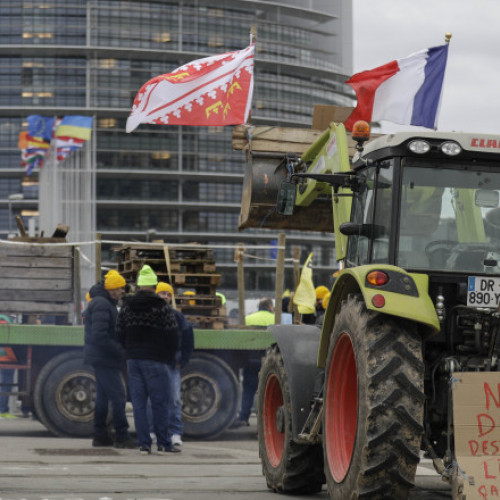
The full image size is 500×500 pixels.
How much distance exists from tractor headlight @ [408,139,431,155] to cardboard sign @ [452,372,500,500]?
148 cm

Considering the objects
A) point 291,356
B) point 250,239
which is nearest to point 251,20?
point 250,239

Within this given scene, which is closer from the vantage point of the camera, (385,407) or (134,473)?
(385,407)

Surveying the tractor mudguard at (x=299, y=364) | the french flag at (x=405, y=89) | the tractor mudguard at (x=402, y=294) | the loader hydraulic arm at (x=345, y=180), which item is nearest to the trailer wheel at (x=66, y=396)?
the french flag at (x=405, y=89)

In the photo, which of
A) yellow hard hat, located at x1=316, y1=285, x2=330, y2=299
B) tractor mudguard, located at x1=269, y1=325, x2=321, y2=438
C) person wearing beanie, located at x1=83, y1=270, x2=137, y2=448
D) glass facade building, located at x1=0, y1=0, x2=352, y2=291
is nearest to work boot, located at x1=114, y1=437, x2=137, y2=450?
person wearing beanie, located at x1=83, y1=270, x2=137, y2=448

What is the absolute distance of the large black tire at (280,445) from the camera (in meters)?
8.26

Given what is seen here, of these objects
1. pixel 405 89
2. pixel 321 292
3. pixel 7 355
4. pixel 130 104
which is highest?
pixel 130 104

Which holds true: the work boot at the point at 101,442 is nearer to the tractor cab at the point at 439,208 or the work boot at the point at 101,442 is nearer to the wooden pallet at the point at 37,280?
the wooden pallet at the point at 37,280

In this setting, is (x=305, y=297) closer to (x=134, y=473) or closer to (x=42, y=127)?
(x=134, y=473)

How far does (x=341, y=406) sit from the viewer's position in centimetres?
721

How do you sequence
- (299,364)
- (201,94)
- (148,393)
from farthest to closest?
(201,94) → (148,393) → (299,364)

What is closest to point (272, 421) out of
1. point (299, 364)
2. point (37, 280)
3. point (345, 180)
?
point (299, 364)

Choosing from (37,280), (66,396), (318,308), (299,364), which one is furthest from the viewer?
(318,308)

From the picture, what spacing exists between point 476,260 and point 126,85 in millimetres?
84469

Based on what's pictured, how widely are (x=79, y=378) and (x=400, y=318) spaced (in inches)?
339
